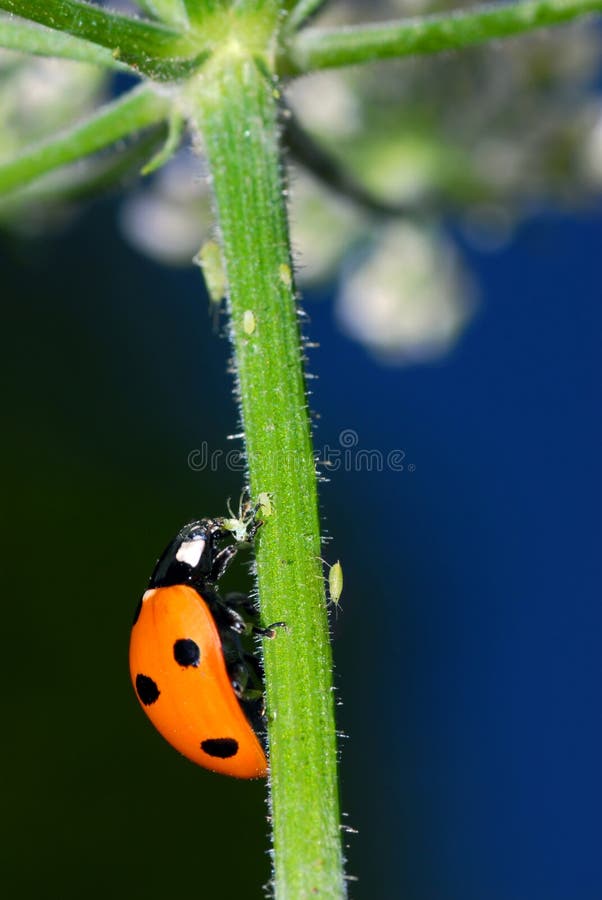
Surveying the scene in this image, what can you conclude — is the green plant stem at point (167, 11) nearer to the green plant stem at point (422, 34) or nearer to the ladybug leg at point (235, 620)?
the green plant stem at point (422, 34)

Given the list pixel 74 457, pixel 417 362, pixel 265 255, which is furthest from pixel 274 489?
pixel 74 457

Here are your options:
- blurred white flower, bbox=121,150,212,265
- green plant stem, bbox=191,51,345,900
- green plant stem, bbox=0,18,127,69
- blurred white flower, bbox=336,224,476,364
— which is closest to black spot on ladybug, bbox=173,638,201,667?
green plant stem, bbox=191,51,345,900

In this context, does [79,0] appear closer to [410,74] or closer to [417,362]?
[410,74]

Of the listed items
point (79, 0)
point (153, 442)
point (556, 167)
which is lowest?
point (79, 0)

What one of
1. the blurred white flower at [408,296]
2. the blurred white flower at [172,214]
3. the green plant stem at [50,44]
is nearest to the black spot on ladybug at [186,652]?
the green plant stem at [50,44]

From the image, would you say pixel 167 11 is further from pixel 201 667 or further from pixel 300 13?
pixel 201 667

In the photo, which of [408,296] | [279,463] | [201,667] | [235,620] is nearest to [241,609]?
[235,620]

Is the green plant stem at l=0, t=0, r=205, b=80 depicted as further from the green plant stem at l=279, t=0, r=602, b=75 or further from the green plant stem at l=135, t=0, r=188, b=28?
the green plant stem at l=279, t=0, r=602, b=75
